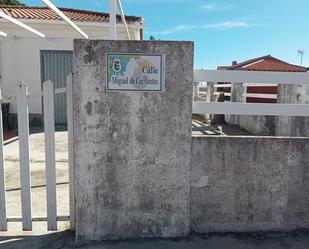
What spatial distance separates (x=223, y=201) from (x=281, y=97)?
6.43 meters

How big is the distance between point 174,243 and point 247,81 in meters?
1.81

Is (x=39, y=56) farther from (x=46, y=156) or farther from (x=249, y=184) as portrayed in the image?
(x=249, y=184)

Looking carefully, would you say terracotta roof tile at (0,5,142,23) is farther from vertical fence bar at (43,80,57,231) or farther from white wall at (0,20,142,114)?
vertical fence bar at (43,80,57,231)

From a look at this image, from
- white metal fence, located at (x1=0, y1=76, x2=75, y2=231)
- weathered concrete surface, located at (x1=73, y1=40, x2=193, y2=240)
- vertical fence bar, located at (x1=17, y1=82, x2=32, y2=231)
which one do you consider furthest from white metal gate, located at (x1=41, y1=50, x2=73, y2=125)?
weathered concrete surface, located at (x1=73, y1=40, x2=193, y2=240)

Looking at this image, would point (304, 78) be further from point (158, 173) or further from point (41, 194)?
point (41, 194)

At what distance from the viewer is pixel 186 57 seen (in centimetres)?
331

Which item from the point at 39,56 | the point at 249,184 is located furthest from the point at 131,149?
the point at 39,56

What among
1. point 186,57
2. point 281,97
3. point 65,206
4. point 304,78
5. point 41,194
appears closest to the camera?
point 186,57

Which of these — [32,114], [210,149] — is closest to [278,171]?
[210,149]

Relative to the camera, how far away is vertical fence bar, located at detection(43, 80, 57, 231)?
10.9ft

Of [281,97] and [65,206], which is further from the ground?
[281,97]

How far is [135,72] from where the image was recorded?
3.30 metres

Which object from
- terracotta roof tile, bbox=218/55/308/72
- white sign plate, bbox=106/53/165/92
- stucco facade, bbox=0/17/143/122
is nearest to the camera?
white sign plate, bbox=106/53/165/92

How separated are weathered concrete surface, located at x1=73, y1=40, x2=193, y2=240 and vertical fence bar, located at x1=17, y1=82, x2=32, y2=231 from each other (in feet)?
1.66
